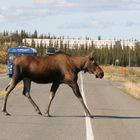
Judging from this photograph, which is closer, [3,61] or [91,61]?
[91,61]

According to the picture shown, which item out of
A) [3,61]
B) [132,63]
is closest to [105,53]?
[132,63]

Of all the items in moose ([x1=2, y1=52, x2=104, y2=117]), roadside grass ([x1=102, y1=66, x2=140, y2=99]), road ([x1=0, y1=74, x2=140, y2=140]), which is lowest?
roadside grass ([x1=102, y1=66, x2=140, y2=99])

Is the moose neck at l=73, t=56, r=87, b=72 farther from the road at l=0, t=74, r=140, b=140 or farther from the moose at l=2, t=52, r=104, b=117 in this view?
the road at l=0, t=74, r=140, b=140

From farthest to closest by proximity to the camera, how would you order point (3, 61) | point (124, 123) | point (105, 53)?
point (105, 53) → point (3, 61) → point (124, 123)

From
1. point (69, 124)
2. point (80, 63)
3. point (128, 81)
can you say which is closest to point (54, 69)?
point (80, 63)

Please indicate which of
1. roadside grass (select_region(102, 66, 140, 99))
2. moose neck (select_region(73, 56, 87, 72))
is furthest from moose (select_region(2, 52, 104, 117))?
roadside grass (select_region(102, 66, 140, 99))

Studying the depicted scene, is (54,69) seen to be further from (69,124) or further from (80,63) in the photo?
(69,124)

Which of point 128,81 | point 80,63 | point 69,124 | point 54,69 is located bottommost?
point 128,81

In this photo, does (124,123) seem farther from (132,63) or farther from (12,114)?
(132,63)

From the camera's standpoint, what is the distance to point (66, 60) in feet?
56.4

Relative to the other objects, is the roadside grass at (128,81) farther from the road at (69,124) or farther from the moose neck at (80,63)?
the moose neck at (80,63)

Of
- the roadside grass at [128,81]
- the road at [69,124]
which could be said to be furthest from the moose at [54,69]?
the roadside grass at [128,81]

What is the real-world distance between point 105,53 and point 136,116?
156 metres

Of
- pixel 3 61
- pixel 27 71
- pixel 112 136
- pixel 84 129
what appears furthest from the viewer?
pixel 3 61
